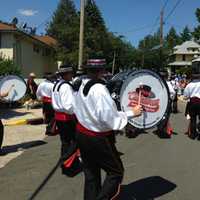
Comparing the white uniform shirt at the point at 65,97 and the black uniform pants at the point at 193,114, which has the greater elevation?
the white uniform shirt at the point at 65,97

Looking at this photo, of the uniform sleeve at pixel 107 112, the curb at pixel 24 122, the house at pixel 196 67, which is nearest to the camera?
the uniform sleeve at pixel 107 112

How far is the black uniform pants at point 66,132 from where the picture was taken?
7.60 metres

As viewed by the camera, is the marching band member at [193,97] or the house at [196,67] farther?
the house at [196,67]

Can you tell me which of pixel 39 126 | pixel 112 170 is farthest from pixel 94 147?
pixel 39 126

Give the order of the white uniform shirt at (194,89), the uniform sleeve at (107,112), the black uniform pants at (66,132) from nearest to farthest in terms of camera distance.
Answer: the uniform sleeve at (107,112) → the black uniform pants at (66,132) → the white uniform shirt at (194,89)

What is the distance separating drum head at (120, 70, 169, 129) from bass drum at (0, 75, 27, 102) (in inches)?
460

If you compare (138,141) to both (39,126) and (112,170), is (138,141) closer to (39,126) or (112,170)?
(39,126)

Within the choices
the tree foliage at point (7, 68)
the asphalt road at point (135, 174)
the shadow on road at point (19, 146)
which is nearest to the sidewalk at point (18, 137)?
the shadow on road at point (19, 146)

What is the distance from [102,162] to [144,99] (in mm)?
1004

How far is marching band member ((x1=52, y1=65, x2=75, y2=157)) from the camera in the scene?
7250 millimetres

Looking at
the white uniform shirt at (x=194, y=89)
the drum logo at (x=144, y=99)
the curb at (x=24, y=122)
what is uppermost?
the drum logo at (x=144, y=99)

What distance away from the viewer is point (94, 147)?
5.08m

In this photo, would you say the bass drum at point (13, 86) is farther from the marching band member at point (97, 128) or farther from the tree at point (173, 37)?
the tree at point (173, 37)

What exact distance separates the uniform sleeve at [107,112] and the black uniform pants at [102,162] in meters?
0.28
